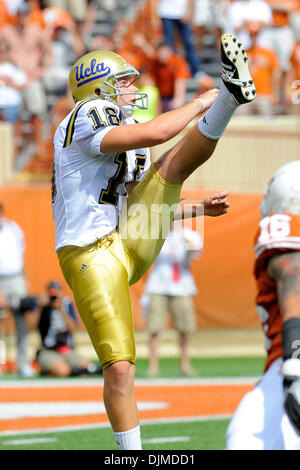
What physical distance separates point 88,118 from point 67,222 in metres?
0.45

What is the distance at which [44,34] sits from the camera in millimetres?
13562

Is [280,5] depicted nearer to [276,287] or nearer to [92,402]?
[92,402]

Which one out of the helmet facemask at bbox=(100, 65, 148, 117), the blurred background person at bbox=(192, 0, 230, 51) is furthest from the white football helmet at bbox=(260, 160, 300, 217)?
the blurred background person at bbox=(192, 0, 230, 51)

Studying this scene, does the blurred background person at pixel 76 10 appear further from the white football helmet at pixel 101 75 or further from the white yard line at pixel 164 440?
the white football helmet at pixel 101 75

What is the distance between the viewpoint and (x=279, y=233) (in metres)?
2.84

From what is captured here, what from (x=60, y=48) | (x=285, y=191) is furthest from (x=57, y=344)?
(x=285, y=191)

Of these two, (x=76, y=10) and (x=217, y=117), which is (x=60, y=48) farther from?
(x=217, y=117)

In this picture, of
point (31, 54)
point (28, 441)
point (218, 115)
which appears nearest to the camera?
point (218, 115)

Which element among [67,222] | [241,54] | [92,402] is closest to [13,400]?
[92,402]

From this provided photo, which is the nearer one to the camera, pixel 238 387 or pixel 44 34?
pixel 238 387

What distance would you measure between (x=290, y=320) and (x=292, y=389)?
8.4 inches

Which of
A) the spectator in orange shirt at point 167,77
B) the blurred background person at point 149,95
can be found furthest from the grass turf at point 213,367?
the spectator in orange shirt at point 167,77

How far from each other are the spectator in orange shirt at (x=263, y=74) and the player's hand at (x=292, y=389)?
11.5m

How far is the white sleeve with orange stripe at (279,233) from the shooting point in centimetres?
281
